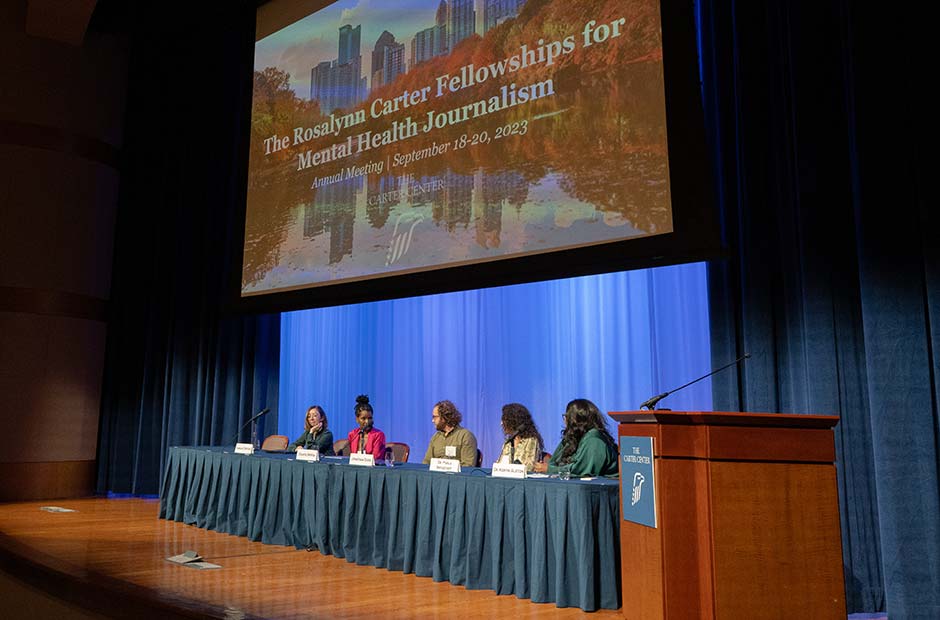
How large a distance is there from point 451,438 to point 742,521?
268 centimetres

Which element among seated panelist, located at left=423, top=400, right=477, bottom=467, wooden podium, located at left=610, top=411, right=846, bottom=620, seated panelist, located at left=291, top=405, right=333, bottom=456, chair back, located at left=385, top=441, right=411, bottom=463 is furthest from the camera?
chair back, located at left=385, top=441, right=411, bottom=463

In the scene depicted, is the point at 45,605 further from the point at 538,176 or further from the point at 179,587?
the point at 538,176

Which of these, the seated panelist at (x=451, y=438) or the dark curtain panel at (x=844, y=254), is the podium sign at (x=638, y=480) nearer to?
the dark curtain panel at (x=844, y=254)

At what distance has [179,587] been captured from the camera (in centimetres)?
349

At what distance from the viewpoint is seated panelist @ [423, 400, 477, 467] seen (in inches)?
188

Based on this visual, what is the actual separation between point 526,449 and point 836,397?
66.2 inches

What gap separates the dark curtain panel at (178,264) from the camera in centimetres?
735

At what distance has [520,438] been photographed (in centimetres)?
445

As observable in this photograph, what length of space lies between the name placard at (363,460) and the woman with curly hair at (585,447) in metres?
1.00

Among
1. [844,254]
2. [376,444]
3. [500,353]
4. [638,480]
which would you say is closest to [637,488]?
[638,480]

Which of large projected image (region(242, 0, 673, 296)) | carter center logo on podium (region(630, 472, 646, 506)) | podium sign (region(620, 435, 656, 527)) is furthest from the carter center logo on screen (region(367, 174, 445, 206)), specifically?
carter center logo on podium (region(630, 472, 646, 506))

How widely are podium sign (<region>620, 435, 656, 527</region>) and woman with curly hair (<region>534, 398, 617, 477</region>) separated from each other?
733 mm

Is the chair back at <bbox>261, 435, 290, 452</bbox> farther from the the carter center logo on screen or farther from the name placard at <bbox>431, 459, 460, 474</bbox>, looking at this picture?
the name placard at <bbox>431, 459, 460, 474</bbox>

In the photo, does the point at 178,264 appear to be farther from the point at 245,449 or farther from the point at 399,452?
the point at 399,452
